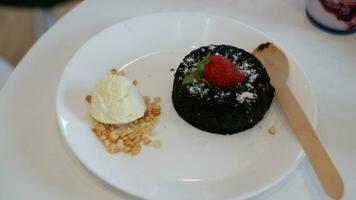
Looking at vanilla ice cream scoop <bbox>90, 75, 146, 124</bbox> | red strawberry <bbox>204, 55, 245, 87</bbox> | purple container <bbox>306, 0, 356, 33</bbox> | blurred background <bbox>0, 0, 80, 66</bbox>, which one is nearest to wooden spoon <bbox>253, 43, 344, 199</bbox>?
red strawberry <bbox>204, 55, 245, 87</bbox>

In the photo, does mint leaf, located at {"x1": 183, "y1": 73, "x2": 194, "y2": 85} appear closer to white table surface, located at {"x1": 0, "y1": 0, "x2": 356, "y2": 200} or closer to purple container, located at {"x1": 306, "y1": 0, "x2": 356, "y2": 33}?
white table surface, located at {"x1": 0, "y1": 0, "x2": 356, "y2": 200}

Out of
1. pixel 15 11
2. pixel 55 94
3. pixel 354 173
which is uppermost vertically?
pixel 55 94

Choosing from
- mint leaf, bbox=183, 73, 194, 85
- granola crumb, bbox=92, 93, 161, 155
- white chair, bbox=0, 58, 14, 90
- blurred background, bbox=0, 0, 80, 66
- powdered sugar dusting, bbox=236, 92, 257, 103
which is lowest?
blurred background, bbox=0, 0, 80, 66

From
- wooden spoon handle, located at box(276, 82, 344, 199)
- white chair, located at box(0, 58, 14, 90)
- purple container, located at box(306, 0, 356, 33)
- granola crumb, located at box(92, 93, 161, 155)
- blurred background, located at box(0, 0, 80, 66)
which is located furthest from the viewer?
blurred background, located at box(0, 0, 80, 66)

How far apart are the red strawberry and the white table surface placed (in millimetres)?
229

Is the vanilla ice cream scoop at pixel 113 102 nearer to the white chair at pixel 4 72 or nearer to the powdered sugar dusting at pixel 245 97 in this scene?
the powdered sugar dusting at pixel 245 97

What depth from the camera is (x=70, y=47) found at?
1.06m

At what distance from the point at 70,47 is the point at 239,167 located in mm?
563

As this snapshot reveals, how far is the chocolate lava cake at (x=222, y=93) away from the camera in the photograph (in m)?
0.84

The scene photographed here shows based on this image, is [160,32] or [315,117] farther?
[160,32]

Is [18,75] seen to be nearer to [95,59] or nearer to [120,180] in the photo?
[95,59]

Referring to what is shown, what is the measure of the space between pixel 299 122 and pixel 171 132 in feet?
0.91

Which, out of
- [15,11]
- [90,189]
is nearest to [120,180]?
[90,189]

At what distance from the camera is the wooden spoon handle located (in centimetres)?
72
